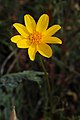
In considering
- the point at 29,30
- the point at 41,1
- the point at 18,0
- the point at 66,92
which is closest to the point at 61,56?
the point at 66,92

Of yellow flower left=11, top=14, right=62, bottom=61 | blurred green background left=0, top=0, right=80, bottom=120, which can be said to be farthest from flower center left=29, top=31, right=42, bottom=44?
blurred green background left=0, top=0, right=80, bottom=120

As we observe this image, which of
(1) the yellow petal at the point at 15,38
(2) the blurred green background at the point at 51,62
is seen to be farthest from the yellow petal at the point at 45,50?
(2) the blurred green background at the point at 51,62

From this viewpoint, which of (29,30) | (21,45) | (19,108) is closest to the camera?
(21,45)

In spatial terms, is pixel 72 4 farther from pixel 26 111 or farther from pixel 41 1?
pixel 26 111

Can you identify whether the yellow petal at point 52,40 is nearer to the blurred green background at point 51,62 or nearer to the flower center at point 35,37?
the flower center at point 35,37

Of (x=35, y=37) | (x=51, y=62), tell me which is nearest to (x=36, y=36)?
(x=35, y=37)

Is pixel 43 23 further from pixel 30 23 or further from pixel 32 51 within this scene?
pixel 32 51
